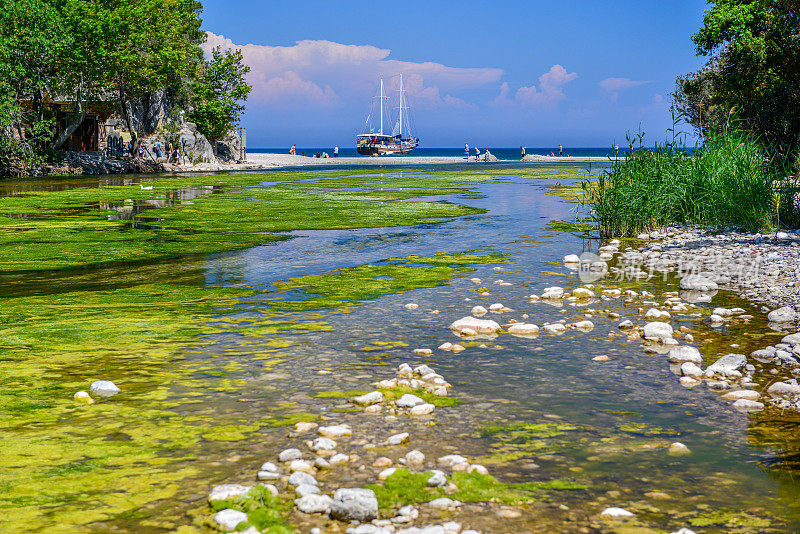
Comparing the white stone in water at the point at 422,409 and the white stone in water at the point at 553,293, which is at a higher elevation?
the white stone in water at the point at 553,293

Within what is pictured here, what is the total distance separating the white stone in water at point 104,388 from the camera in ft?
18.7

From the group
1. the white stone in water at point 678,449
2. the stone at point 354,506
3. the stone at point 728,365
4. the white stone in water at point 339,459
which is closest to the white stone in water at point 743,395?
the stone at point 728,365

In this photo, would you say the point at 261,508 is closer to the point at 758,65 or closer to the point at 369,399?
the point at 369,399

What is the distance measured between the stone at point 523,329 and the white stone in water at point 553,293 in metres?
1.77

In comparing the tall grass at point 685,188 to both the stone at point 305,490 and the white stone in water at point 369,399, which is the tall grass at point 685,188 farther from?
the stone at point 305,490

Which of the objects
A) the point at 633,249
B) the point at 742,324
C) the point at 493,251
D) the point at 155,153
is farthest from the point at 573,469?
the point at 155,153

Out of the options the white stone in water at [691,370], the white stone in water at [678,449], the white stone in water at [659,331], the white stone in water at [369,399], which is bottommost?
the white stone in water at [678,449]

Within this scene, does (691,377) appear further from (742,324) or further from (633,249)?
(633,249)

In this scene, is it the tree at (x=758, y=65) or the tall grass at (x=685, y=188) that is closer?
the tall grass at (x=685, y=188)

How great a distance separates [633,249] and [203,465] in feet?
39.5

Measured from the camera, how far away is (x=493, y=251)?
561 inches

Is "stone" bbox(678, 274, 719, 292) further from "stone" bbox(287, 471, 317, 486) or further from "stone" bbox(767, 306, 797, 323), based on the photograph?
"stone" bbox(287, 471, 317, 486)

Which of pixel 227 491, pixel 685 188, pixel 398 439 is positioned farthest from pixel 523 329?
pixel 685 188

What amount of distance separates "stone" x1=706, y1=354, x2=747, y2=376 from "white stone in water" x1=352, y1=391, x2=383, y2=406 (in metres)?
3.12
